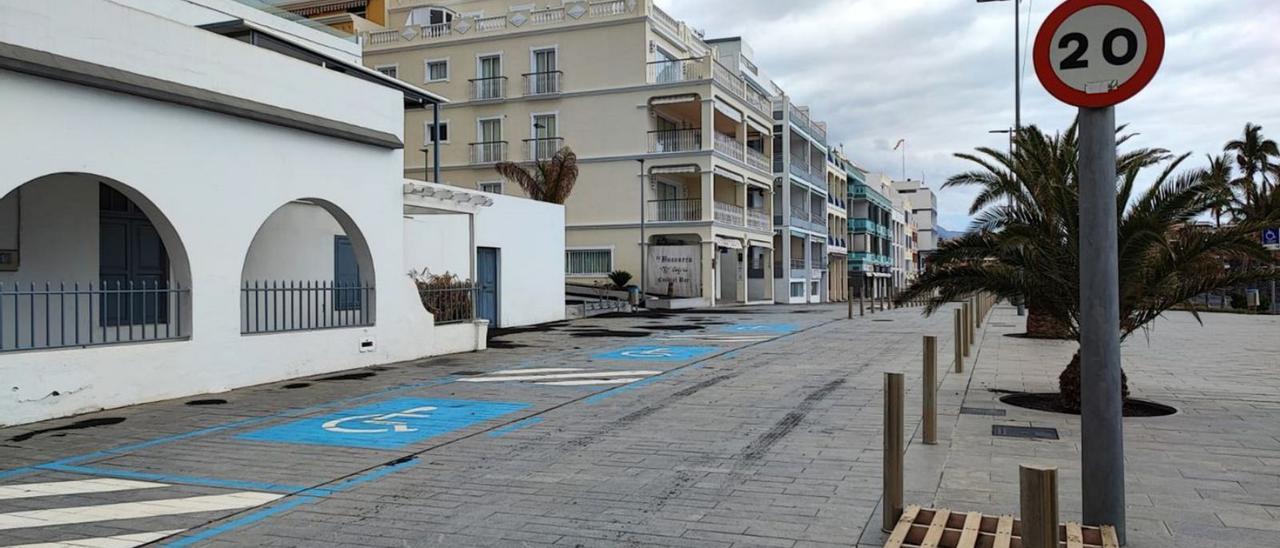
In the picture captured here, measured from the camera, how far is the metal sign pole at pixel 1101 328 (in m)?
4.98

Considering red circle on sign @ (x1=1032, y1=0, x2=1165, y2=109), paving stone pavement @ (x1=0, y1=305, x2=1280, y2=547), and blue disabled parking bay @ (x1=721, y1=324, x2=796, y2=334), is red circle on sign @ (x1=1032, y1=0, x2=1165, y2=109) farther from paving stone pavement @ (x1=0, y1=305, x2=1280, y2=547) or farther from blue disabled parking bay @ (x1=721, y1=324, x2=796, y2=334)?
blue disabled parking bay @ (x1=721, y1=324, x2=796, y2=334)

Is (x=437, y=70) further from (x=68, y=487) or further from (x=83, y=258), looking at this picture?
(x=68, y=487)

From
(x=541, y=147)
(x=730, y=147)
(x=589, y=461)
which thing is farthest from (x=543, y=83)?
(x=589, y=461)

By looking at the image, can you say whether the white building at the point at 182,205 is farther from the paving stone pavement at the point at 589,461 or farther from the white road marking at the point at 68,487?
the white road marking at the point at 68,487

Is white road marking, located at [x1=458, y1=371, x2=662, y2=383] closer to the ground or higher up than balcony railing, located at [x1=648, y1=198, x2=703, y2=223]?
closer to the ground

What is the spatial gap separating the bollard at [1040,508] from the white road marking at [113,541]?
4631 millimetres

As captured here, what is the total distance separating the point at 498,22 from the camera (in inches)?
1704

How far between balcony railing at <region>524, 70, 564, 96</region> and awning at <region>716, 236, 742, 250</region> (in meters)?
9.75

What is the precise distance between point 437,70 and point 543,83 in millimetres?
Result: 5561

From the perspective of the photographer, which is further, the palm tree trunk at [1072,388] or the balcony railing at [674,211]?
the balcony railing at [674,211]

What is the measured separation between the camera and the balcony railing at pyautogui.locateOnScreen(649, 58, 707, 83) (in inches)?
1631

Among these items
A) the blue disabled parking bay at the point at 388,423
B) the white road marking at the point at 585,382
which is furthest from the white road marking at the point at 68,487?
the white road marking at the point at 585,382

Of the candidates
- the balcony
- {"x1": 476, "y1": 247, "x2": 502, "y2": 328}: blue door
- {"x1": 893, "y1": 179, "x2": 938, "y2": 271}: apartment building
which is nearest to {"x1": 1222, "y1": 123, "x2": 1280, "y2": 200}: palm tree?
the balcony

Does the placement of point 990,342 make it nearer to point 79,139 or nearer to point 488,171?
point 79,139
